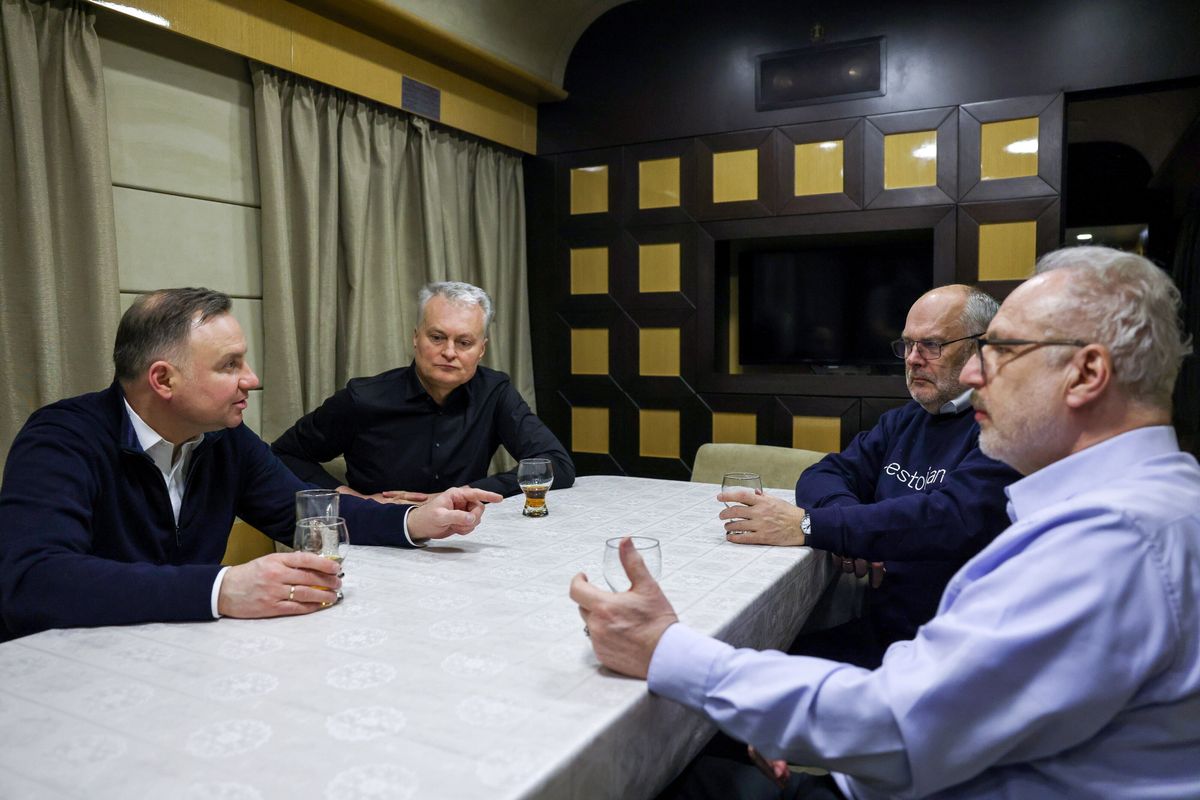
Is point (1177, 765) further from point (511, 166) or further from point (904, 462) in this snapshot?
point (511, 166)

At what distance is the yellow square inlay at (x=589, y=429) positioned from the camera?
4.53 metres

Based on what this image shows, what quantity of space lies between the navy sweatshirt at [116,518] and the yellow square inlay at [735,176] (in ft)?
9.45

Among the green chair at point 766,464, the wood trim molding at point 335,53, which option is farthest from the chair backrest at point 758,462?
the wood trim molding at point 335,53

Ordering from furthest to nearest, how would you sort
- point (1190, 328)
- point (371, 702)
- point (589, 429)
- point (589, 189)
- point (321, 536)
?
point (589, 429), point (589, 189), point (1190, 328), point (321, 536), point (371, 702)

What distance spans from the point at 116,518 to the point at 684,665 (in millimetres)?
1130

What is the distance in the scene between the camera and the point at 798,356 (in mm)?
4250

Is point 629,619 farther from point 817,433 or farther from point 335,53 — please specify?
point 335,53

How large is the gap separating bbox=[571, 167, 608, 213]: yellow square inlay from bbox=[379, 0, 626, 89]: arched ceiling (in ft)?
1.74

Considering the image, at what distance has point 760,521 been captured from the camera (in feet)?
5.79

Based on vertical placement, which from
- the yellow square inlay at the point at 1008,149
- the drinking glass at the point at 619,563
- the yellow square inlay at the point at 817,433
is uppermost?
the yellow square inlay at the point at 1008,149

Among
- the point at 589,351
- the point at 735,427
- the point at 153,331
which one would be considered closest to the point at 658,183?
the point at 589,351

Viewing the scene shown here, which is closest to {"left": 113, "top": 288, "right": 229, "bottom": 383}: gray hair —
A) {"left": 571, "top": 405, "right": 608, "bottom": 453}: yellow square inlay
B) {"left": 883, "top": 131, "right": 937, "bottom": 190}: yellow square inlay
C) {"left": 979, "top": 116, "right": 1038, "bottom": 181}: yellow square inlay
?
{"left": 571, "top": 405, "right": 608, "bottom": 453}: yellow square inlay

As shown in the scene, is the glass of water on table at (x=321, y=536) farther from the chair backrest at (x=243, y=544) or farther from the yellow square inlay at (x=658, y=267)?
the yellow square inlay at (x=658, y=267)

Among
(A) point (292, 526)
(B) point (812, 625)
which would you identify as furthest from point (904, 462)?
(A) point (292, 526)
